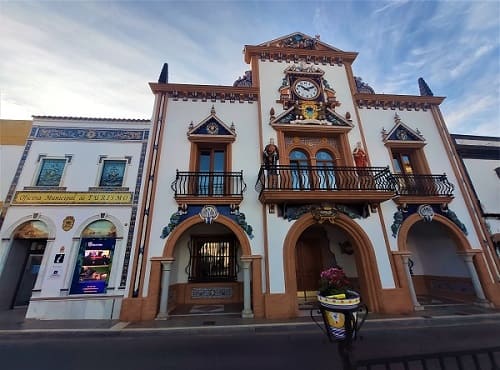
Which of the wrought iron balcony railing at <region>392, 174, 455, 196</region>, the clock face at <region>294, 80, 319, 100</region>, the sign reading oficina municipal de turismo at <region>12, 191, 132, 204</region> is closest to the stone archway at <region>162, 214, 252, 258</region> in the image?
the sign reading oficina municipal de turismo at <region>12, 191, 132, 204</region>

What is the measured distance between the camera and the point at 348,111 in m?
9.97

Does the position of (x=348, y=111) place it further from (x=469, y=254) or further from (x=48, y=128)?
(x=48, y=128)

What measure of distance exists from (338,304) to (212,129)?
26.7 feet

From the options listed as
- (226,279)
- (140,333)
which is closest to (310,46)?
(226,279)

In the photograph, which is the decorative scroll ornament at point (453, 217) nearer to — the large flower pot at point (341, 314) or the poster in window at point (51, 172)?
the large flower pot at point (341, 314)

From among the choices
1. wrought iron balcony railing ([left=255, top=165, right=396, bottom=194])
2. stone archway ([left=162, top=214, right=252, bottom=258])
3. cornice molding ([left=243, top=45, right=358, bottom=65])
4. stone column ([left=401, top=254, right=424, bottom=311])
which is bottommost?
stone column ([left=401, top=254, right=424, bottom=311])

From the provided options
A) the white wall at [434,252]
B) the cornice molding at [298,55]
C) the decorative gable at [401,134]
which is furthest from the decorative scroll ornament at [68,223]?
the white wall at [434,252]

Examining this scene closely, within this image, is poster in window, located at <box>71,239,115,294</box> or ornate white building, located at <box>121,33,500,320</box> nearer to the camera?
ornate white building, located at <box>121,33,500,320</box>

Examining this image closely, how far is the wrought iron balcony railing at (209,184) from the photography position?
8.20 meters

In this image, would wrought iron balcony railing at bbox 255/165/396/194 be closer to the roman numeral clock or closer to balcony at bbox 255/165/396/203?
balcony at bbox 255/165/396/203

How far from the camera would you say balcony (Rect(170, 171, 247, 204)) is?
26.2 ft

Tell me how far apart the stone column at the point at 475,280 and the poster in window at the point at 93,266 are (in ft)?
44.5

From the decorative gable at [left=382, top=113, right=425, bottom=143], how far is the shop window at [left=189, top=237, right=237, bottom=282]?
8.56 meters

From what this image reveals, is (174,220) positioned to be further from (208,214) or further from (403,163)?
(403,163)
